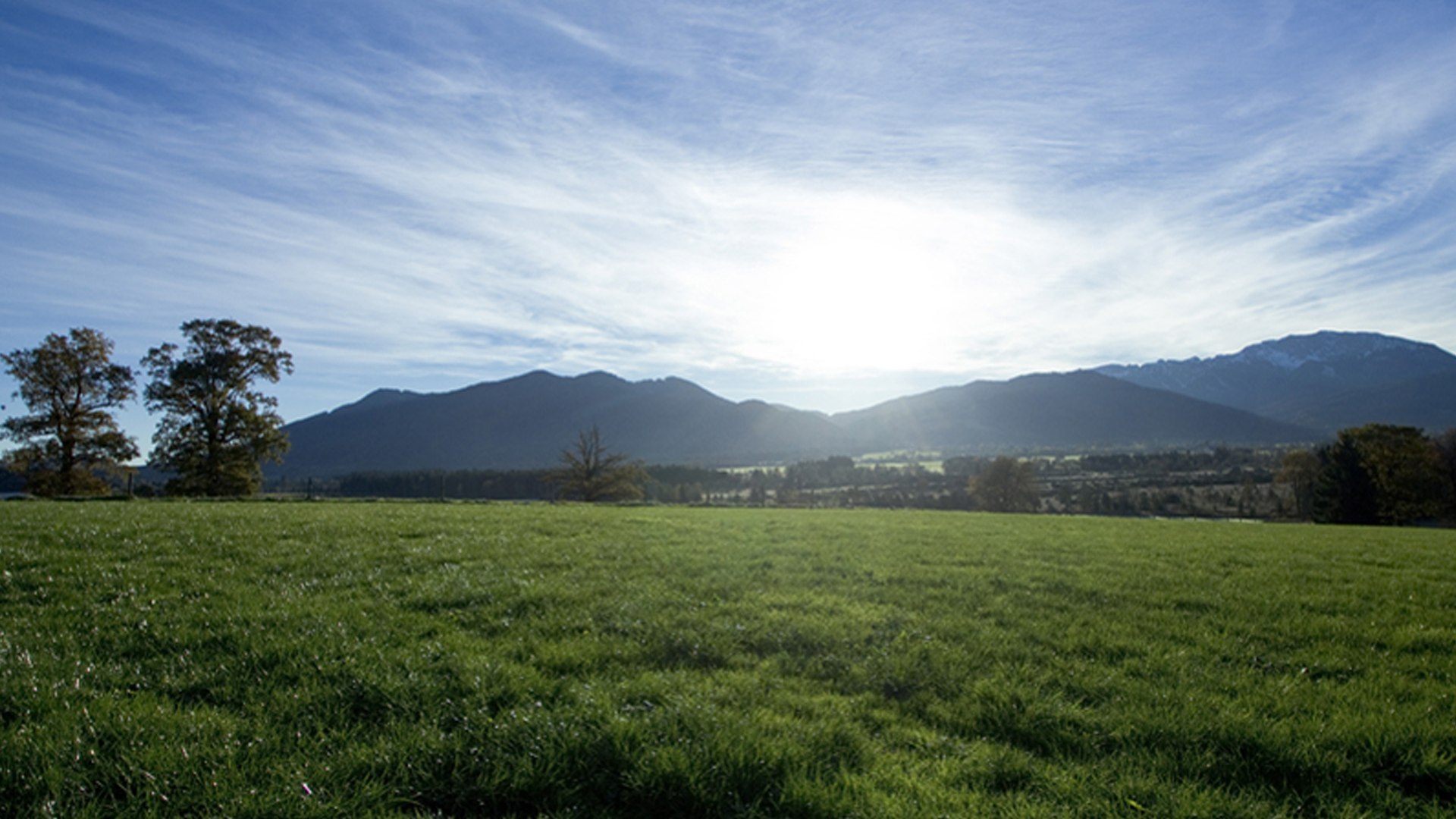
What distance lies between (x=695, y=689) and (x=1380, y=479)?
92.1 metres

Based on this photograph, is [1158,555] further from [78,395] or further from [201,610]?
[78,395]

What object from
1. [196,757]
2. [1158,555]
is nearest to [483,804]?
[196,757]

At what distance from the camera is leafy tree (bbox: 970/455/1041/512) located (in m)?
96.8

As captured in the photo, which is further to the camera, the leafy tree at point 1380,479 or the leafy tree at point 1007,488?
the leafy tree at point 1007,488

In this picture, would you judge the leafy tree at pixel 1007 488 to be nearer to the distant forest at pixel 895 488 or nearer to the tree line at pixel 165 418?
the distant forest at pixel 895 488

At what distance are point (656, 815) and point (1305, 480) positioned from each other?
12189 centimetres

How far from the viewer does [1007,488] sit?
96875 mm

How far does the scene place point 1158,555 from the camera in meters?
16.1

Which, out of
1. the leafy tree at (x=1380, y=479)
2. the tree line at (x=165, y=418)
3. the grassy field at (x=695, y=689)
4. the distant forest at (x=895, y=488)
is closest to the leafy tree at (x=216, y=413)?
the tree line at (x=165, y=418)

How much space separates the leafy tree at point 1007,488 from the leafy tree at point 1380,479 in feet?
106

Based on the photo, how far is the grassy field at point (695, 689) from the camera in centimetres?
486

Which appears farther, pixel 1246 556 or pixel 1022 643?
pixel 1246 556

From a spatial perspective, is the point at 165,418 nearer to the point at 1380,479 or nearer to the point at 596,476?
the point at 596,476

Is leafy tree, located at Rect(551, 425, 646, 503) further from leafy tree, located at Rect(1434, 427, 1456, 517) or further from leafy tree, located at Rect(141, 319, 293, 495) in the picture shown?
leafy tree, located at Rect(1434, 427, 1456, 517)
